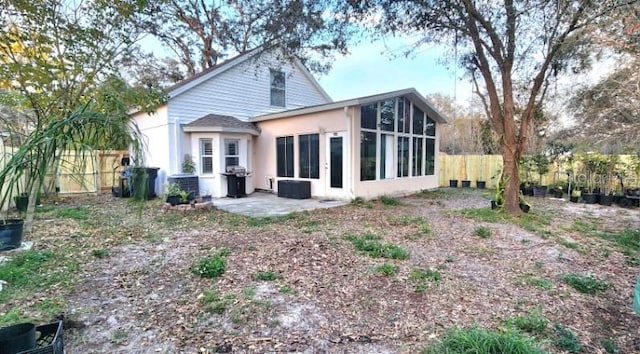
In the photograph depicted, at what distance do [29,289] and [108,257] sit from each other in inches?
45.7

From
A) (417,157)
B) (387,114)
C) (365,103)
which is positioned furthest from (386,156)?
(365,103)

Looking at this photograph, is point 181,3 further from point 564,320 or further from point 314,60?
point 564,320

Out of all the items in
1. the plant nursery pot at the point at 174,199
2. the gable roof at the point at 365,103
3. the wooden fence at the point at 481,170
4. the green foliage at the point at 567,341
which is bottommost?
the green foliage at the point at 567,341

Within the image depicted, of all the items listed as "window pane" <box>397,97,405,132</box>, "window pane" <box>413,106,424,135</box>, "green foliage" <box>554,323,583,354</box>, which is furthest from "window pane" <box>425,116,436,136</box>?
"green foliage" <box>554,323,583,354</box>

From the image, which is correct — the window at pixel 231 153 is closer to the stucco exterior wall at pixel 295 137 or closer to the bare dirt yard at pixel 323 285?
the stucco exterior wall at pixel 295 137

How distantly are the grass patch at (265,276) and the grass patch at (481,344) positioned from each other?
1950mm

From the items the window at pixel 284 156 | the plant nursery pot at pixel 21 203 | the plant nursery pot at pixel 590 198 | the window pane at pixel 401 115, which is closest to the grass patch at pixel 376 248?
the window at pixel 284 156

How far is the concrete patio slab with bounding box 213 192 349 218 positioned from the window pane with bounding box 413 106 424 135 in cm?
439

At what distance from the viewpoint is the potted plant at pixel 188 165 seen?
34.8ft

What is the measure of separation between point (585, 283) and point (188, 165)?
33.4 feet

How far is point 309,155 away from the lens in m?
10.6

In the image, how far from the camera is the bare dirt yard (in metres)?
2.83

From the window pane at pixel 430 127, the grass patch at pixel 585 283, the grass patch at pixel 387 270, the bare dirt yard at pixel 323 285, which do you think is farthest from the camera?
the window pane at pixel 430 127

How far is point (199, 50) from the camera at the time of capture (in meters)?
17.0
